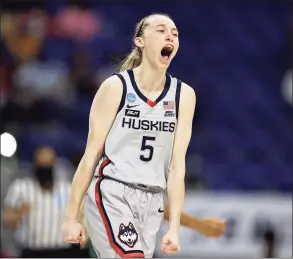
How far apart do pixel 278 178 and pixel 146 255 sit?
8.55 metres

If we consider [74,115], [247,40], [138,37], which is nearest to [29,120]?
[74,115]

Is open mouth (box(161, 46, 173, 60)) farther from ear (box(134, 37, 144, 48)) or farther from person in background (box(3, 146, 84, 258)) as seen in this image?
person in background (box(3, 146, 84, 258))

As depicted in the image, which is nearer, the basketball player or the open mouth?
the basketball player

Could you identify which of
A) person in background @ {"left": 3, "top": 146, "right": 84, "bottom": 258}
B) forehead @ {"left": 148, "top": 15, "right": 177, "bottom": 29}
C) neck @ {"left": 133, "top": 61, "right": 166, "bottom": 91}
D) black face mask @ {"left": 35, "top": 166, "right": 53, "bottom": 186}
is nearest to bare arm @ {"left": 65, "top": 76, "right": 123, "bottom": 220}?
neck @ {"left": 133, "top": 61, "right": 166, "bottom": 91}

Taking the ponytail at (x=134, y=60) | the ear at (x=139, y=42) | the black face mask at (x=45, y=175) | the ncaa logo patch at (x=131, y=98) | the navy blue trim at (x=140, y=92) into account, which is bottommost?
the black face mask at (x=45, y=175)

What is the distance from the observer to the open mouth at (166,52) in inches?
194

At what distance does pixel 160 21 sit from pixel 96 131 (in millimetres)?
680

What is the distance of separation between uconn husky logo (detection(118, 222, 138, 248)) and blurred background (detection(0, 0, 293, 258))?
6.41 meters

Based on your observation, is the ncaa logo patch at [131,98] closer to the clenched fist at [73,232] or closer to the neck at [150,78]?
the neck at [150,78]

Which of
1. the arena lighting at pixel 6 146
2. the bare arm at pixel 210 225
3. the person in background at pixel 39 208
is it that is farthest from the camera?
the arena lighting at pixel 6 146

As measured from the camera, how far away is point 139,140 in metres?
4.89

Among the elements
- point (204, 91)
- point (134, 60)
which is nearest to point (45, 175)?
point (134, 60)

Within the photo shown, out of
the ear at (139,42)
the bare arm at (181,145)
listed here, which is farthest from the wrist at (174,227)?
the ear at (139,42)

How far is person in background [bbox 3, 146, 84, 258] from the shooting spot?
8.09m
